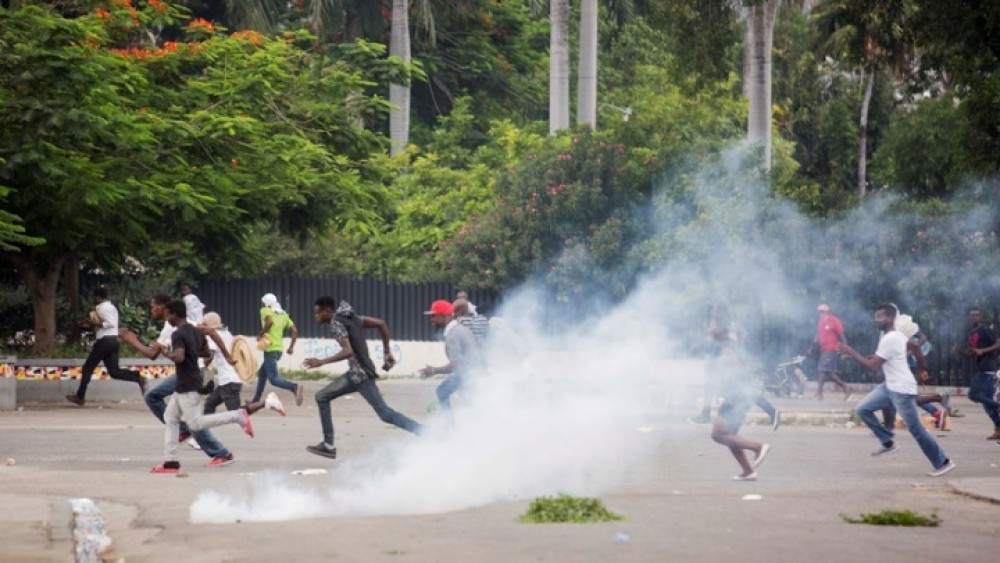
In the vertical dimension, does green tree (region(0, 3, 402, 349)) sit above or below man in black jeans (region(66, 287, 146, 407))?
above

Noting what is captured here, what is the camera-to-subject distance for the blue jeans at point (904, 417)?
53.4 feet

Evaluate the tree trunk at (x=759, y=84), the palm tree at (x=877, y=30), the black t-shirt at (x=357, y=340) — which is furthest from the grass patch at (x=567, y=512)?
the tree trunk at (x=759, y=84)

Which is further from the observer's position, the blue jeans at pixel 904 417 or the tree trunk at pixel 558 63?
the tree trunk at pixel 558 63

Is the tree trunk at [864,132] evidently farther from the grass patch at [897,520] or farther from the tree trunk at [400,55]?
the grass patch at [897,520]

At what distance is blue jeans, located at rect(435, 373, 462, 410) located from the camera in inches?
719

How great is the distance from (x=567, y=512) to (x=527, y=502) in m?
1.47

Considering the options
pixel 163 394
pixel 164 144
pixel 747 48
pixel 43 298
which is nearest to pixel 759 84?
pixel 747 48

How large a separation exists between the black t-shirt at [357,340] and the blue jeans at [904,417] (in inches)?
196

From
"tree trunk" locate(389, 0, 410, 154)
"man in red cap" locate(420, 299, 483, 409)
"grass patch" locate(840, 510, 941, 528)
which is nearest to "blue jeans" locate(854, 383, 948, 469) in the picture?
"man in red cap" locate(420, 299, 483, 409)

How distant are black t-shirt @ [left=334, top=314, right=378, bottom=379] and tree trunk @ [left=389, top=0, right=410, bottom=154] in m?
24.7

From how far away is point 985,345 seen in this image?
68.5 feet

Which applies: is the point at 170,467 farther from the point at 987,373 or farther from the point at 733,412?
the point at 987,373

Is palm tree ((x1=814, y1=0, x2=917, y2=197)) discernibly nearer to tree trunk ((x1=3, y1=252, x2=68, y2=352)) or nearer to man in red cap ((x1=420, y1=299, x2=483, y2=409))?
man in red cap ((x1=420, y1=299, x2=483, y2=409))

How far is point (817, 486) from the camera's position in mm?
15125
